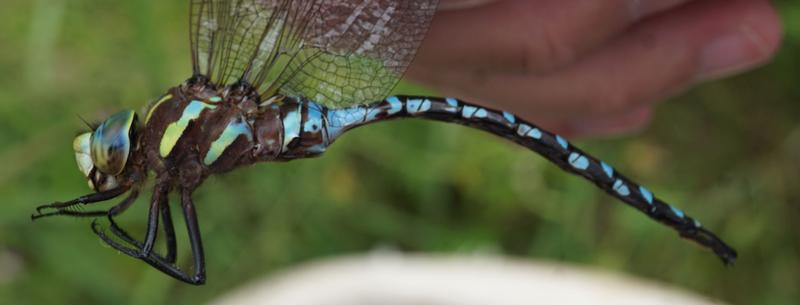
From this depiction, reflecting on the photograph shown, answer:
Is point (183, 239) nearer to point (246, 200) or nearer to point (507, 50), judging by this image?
point (246, 200)

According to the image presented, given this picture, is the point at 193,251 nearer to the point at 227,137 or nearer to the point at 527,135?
the point at 227,137

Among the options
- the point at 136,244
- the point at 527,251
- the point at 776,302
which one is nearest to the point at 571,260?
the point at 527,251

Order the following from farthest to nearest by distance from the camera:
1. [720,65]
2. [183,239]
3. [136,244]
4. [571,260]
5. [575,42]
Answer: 1. [571,260]
2. [183,239]
3. [720,65]
4. [575,42]
5. [136,244]

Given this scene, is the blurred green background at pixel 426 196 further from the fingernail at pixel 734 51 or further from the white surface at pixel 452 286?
the fingernail at pixel 734 51

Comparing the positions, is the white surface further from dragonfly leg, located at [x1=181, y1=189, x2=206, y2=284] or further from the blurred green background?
dragonfly leg, located at [x1=181, y1=189, x2=206, y2=284]

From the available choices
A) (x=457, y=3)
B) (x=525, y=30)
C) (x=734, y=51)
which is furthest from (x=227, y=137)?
(x=734, y=51)

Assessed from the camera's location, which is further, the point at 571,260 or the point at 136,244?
the point at 571,260

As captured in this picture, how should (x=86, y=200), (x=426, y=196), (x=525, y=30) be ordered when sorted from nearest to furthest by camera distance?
(x=86, y=200), (x=525, y=30), (x=426, y=196)

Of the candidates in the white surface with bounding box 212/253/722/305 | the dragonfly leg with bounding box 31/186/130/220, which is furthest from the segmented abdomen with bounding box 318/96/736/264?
the white surface with bounding box 212/253/722/305
